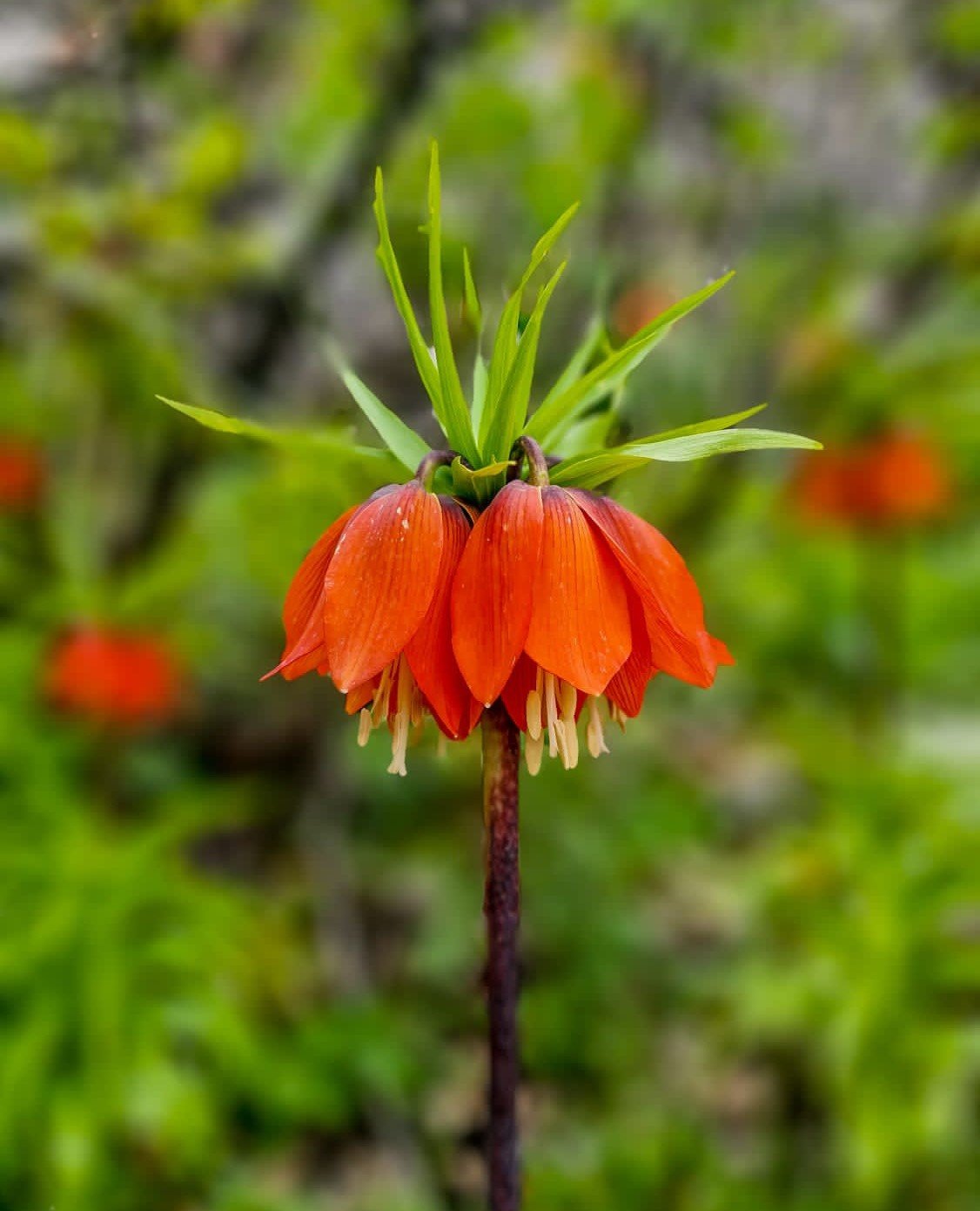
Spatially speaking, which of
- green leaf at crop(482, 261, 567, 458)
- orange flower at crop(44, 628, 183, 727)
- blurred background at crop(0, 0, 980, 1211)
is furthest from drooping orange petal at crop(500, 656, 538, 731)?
orange flower at crop(44, 628, 183, 727)

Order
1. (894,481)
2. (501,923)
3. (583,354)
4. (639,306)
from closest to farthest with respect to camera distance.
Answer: (501,923), (583,354), (894,481), (639,306)

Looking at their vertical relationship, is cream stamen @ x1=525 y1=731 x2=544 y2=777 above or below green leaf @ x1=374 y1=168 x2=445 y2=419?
below

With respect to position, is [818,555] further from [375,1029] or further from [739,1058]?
[375,1029]

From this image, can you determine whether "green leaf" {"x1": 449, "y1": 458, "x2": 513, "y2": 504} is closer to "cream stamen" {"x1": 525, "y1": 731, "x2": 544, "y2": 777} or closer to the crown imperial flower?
the crown imperial flower

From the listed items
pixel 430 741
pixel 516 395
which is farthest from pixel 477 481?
pixel 430 741

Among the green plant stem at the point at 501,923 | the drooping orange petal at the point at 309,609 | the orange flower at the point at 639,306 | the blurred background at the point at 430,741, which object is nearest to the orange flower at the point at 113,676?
the blurred background at the point at 430,741

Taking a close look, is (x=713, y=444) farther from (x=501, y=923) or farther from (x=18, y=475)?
(x=18, y=475)
